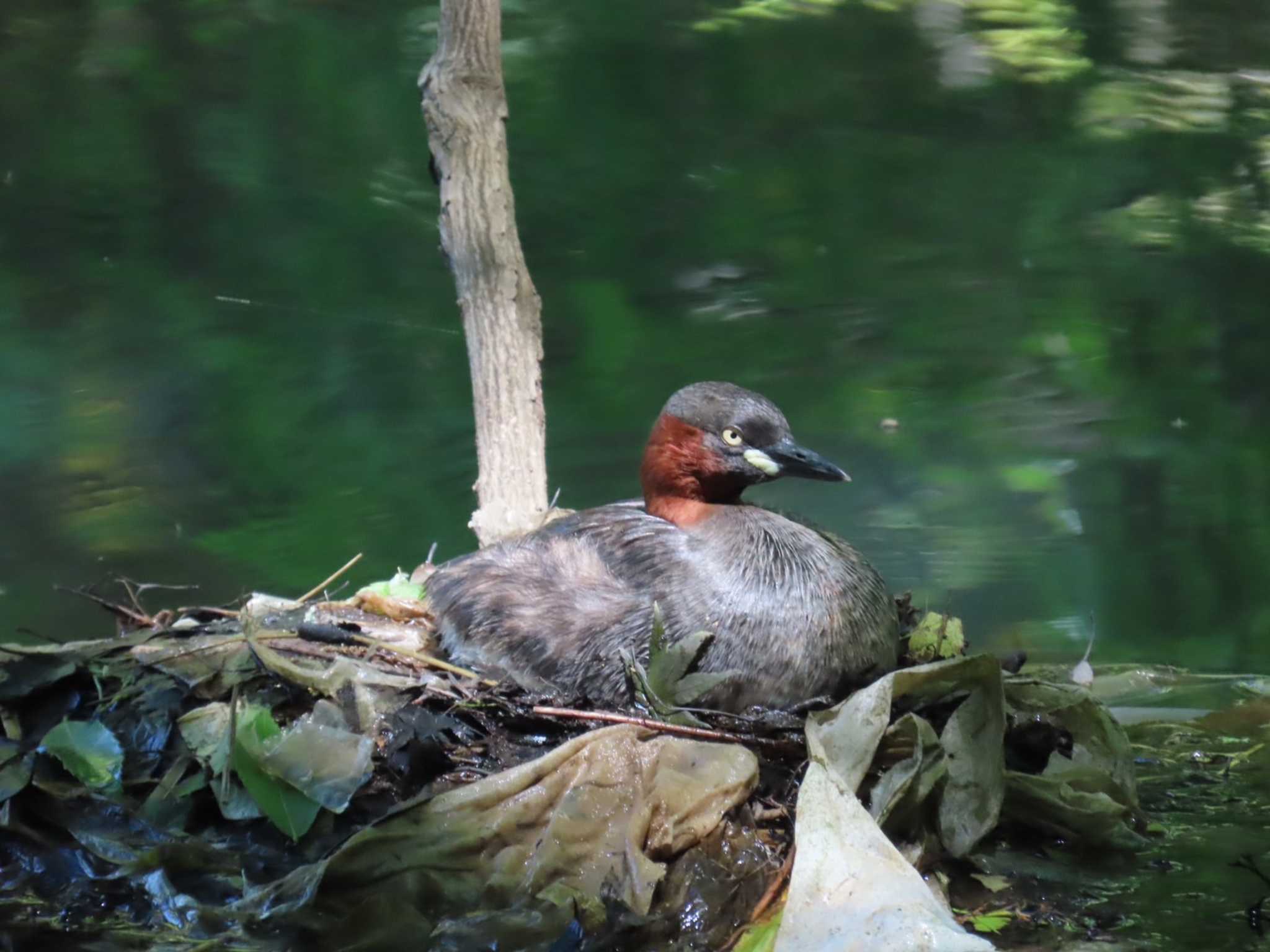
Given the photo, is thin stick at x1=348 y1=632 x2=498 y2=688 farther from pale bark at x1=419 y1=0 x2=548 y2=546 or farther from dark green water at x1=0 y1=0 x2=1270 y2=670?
dark green water at x1=0 y1=0 x2=1270 y2=670

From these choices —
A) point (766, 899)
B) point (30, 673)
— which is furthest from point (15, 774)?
point (766, 899)

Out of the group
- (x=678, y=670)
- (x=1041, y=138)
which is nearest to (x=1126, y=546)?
(x=1041, y=138)

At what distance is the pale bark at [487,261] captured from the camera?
3902 mm

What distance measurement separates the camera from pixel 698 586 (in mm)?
3107

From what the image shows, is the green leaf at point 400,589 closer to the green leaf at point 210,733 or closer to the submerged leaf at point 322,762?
the green leaf at point 210,733

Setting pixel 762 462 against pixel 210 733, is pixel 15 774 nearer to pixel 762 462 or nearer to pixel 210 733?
pixel 210 733

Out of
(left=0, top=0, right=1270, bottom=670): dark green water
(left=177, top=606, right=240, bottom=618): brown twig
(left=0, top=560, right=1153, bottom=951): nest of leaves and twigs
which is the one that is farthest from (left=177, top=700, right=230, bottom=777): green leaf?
(left=0, top=0, right=1270, bottom=670): dark green water

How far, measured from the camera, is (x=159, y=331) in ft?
17.7

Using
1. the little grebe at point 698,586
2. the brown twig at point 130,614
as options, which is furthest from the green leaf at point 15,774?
the little grebe at point 698,586

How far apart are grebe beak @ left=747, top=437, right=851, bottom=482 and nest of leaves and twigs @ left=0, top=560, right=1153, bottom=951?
1.73ft

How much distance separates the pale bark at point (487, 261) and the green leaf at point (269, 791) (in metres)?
1.22

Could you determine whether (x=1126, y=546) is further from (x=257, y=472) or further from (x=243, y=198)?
(x=243, y=198)

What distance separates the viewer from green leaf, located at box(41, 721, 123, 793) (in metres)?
2.93

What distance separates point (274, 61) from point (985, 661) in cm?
409
